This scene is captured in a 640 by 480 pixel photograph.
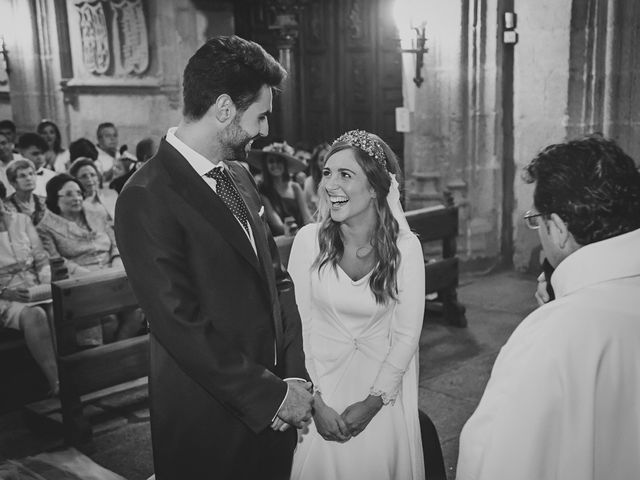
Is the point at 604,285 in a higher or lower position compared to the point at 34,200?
higher

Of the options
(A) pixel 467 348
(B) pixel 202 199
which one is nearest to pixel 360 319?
(B) pixel 202 199

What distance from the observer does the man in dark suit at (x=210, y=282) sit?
1957 mm

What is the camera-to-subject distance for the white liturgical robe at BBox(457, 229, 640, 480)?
54.8 inches

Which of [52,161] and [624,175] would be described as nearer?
[624,175]

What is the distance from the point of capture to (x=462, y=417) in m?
4.04

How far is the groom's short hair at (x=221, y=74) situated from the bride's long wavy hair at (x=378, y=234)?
2.43 ft

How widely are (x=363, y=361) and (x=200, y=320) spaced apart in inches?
34.9

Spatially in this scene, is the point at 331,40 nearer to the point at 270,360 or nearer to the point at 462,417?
the point at 462,417

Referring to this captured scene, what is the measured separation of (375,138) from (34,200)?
12.0ft

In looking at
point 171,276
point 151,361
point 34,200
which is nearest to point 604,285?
point 171,276

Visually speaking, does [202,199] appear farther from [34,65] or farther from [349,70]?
[34,65]

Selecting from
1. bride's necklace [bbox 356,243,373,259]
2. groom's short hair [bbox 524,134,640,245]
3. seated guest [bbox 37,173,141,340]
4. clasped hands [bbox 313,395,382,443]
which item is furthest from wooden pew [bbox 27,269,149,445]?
groom's short hair [bbox 524,134,640,245]

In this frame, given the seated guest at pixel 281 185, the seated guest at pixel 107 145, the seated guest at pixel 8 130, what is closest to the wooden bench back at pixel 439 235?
the seated guest at pixel 281 185

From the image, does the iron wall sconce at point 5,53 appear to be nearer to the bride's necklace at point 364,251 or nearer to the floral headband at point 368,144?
the floral headband at point 368,144
